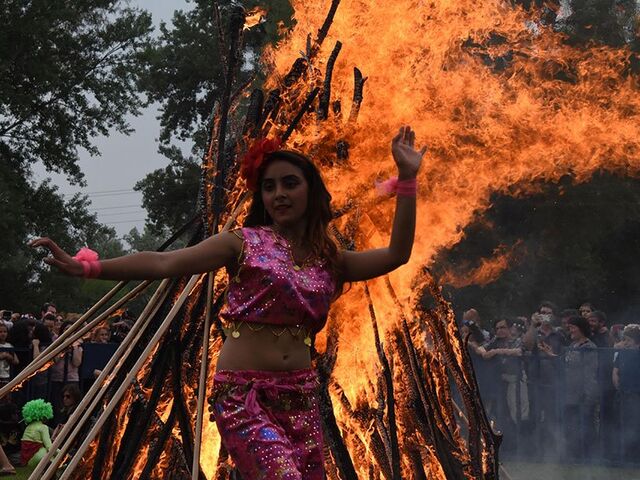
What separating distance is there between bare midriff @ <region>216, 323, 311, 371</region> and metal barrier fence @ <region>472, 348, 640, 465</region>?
23.0 feet

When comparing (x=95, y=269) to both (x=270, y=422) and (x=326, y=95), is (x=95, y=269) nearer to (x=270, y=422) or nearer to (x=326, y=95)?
(x=270, y=422)

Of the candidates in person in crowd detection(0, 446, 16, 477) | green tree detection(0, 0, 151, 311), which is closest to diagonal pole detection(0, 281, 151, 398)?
person in crowd detection(0, 446, 16, 477)

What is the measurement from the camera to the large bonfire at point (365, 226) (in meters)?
5.18

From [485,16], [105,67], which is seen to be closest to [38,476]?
[485,16]

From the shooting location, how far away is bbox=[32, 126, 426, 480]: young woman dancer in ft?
12.0

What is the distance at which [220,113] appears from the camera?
5629mm

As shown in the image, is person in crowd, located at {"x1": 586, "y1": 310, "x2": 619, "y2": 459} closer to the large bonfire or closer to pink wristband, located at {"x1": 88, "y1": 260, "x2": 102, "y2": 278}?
the large bonfire

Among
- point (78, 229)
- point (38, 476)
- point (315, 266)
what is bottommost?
point (38, 476)

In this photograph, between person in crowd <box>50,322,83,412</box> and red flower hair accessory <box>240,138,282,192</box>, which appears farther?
person in crowd <box>50,322,83,412</box>

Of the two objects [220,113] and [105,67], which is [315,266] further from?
[105,67]

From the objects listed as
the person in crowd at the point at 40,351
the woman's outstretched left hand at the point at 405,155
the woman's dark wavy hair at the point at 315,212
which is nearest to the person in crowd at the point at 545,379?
the person in crowd at the point at 40,351

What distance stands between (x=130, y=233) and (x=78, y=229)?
100 metres

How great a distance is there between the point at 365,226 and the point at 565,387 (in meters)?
5.81

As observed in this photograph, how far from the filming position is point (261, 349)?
12.4 feet
